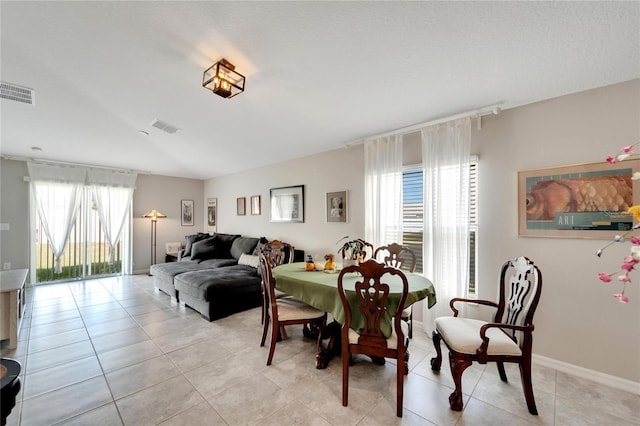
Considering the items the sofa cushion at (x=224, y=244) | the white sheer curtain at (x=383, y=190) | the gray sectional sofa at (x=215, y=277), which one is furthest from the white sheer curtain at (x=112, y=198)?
the white sheer curtain at (x=383, y=190)

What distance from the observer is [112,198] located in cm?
570

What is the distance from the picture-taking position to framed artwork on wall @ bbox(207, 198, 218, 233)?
682 centimetres

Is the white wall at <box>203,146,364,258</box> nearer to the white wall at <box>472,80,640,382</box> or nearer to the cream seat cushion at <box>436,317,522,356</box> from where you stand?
the white wall at <box>472,80,640,382</box>

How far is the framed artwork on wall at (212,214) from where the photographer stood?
22.4 feet

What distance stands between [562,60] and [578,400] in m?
2.61

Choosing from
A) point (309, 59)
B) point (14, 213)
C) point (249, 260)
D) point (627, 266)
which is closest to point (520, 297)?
point (627, 266)

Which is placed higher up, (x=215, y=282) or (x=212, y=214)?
(x=212, y=214)

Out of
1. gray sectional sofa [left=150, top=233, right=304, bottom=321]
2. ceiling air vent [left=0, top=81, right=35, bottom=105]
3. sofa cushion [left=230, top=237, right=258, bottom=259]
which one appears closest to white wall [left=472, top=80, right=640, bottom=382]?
gray sectional sofa [left=150, top=233, right=304, bottom=321]

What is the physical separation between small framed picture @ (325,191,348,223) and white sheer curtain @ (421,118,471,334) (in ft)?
4.18

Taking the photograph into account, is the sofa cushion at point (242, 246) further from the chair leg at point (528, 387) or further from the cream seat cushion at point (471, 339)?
the chair leg at point (528, 387)

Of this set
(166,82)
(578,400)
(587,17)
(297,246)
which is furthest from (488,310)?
(166,82)

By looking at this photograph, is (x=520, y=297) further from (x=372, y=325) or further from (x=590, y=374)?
(x=372, y=325)

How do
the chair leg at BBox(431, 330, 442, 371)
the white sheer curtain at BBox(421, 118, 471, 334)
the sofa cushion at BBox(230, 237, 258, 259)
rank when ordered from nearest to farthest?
the chair leg at BBox(431, 330, 442, 371), the white sheer curtain at BBox(421, 118, 471, 334), the sofa cushion at BBox(230, 237, 258, 259)

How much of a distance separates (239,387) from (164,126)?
3.87m
